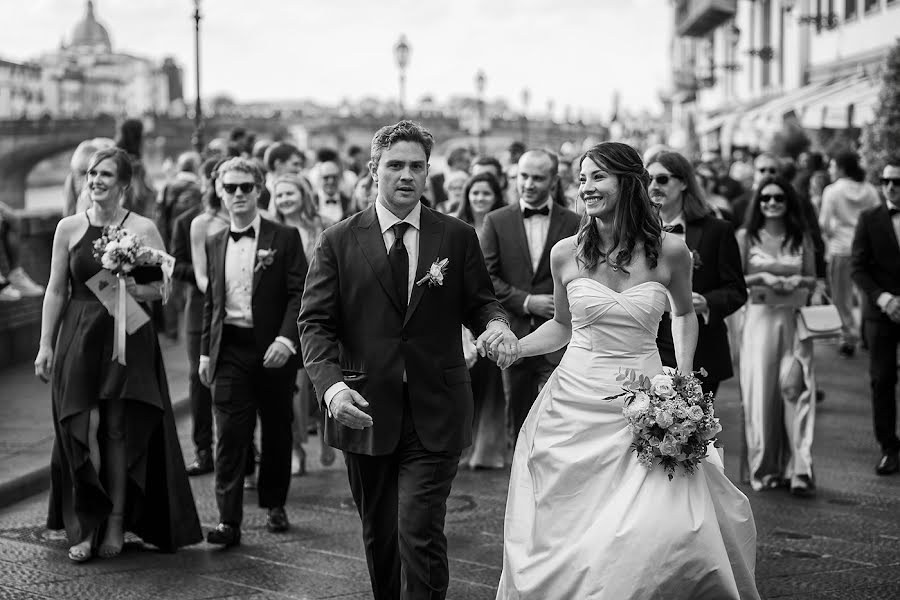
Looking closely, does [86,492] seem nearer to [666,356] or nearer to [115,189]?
[115,189]

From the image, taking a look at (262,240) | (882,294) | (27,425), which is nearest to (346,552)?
(262,240)

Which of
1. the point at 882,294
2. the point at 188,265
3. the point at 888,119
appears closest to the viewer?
the point at 882,294

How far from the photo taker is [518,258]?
7703 mm

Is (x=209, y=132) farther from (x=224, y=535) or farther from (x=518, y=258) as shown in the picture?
(x=224, y=535)

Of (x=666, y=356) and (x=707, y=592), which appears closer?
(x=707, y=592)

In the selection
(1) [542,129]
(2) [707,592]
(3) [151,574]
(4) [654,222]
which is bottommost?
(3) [151,574]

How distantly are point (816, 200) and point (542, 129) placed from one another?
249 feet

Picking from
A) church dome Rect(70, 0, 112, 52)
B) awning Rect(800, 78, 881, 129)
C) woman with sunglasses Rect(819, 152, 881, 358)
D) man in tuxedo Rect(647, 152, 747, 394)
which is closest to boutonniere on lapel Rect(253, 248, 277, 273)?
man in tuxedo Rect(647, 152, 747, 394)

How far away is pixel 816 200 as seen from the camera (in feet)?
52.9

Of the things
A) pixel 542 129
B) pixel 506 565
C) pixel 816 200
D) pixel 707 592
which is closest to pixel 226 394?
pixel 506 565

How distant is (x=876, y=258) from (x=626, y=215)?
13.3ft

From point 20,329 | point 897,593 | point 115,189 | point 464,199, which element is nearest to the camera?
point 897,593

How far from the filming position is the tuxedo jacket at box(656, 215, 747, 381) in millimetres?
6820

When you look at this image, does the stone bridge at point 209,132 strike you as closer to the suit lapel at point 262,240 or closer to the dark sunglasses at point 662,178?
the suit lapel at point 262,240
